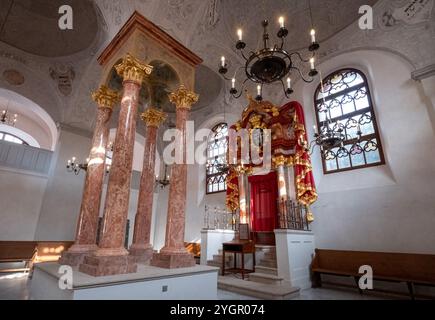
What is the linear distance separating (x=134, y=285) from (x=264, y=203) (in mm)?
5815

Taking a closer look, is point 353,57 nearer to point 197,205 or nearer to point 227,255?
point 227,255

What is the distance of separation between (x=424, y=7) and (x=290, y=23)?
3.76 metres

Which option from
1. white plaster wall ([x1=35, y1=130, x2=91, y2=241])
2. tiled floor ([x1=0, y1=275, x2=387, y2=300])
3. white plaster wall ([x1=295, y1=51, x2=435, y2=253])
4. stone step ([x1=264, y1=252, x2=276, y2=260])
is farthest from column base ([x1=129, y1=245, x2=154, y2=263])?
white plaster wall ([x1=35, y1=130, x2=91, y2=241])

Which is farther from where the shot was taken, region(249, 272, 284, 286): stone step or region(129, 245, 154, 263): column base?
region(249, 272, 284, 286): stone step

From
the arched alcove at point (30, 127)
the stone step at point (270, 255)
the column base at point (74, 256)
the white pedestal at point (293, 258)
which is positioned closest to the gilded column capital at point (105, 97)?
the column base at point (74, 256)

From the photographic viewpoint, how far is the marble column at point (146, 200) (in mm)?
4930

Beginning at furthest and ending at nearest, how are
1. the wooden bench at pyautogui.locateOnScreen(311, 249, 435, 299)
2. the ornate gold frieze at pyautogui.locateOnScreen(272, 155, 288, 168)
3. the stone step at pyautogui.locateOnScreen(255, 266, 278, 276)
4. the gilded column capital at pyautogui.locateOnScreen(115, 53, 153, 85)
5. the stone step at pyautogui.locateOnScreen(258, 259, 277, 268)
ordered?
1. the ornate gold frieze at pyautogui.locateOnScreen(272, 155, 288, 168)
2. the stone step at pyautogui.locateOnScreen(258, 259, 277, 268)
3. the stone step at pyautogui.locateOnScreen(255, 266, 278, 276)
4. the wooden bench at pyautogui.locateOnScreen(311, 249, 435, 299)
5. the gilded column capital at pyautogui.locateOnScreen(115, 53, 153, 85)

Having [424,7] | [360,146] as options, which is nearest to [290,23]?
[424,7]

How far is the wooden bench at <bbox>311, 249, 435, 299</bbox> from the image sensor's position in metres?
4.77

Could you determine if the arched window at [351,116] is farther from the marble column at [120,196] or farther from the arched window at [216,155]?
the marble column at [120,196]

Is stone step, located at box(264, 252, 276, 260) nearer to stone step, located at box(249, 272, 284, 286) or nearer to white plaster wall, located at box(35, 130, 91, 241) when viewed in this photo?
stone step, located at box(249, 272, 284, 286)

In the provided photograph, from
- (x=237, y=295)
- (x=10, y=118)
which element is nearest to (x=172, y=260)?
(x=237, y=295)

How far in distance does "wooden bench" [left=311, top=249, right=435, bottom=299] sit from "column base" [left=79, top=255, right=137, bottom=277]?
15.8ft

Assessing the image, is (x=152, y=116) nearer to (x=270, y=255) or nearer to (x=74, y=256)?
(x=74, y=256)
